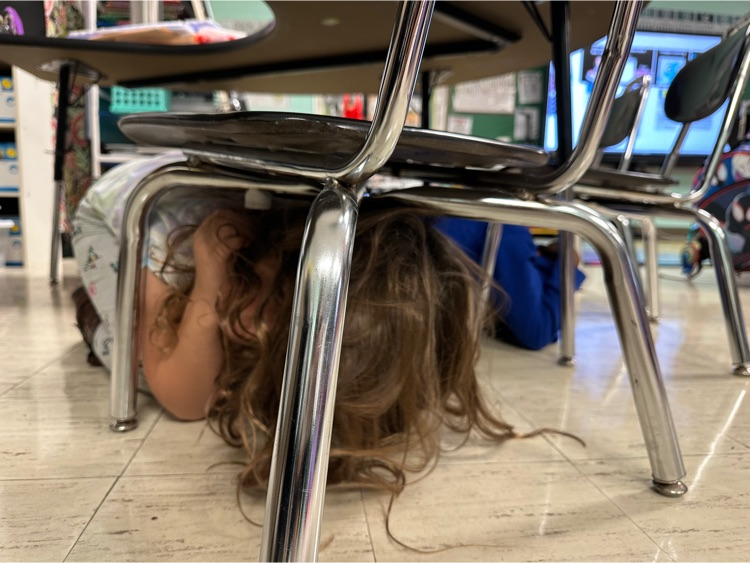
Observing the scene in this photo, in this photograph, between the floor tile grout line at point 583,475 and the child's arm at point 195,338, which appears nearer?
the floor tile grout line at point 583,475

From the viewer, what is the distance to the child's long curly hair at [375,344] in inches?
22.4

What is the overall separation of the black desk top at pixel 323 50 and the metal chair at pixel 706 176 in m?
0.20

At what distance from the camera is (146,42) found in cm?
122

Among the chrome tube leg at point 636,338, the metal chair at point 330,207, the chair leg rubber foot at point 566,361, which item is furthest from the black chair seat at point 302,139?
the chair leg rubber foot at point 566,361

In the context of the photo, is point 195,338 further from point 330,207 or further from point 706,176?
point 706,176

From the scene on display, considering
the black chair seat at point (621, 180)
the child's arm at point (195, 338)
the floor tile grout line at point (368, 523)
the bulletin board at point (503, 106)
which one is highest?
the bulletin board at point (503, 106)

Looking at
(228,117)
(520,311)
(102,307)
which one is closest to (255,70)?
(102,307)

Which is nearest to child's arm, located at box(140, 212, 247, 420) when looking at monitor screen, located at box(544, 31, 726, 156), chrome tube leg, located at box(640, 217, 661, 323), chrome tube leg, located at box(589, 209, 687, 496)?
chrome tube leg, located at box(589, 209, 687, 496)

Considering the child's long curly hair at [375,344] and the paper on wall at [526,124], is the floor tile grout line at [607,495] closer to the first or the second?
the child's long curly hair at [375,344]

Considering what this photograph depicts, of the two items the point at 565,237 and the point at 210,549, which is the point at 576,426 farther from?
the point at 210,549

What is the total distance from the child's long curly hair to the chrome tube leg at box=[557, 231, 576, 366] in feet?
1.36

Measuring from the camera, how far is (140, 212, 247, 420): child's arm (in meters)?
0.69

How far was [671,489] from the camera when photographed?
573 millimetres

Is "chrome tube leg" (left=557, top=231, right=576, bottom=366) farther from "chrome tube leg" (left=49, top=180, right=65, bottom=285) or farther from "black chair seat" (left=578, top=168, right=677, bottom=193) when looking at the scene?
"chrome tube leg" (left=49, top=180, right=65, bottom=285)
